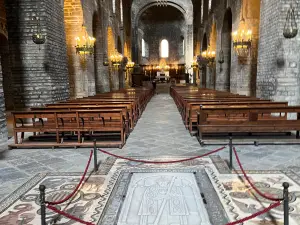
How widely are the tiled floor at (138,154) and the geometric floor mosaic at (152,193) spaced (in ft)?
1.09

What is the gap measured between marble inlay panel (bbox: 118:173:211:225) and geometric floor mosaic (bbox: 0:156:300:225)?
Answer: 12 millimetres

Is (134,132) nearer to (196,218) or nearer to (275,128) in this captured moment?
(275,128)

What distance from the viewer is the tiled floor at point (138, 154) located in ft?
15.0

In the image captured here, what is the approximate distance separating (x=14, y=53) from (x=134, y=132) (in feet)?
16.7

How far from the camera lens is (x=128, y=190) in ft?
12.3

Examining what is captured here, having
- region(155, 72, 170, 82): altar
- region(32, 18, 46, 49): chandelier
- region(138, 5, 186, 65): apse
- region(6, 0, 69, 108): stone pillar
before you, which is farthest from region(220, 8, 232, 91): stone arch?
region(138, 5, 186, 65): apse

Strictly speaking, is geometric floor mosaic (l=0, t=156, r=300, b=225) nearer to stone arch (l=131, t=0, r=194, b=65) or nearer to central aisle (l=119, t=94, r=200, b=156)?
central aisle (l=119, t=94, r=200, b=156)

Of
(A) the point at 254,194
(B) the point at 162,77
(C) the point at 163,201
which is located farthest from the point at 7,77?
(B) the point at 162,77

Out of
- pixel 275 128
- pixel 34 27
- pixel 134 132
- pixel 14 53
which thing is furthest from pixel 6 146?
pixel 275 128

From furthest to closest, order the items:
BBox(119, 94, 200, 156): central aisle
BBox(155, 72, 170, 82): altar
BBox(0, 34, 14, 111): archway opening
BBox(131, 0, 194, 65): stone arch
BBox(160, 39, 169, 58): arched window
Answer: BBox(160, 39, 169, 58): arched window, BBox(155, 72, 170, 82): altar, BBox(131, 0, 194, 65): stone arch, BBox(0, 34, 14, 111): archway opening, BBox(119, 94, 200, 156): central aisle

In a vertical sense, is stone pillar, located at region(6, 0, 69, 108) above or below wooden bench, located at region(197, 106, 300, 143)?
above

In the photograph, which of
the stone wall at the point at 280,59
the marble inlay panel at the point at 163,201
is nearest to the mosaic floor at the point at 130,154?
the marble inlay panel at the point at 163,201

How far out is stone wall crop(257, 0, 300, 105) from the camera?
8.81 m

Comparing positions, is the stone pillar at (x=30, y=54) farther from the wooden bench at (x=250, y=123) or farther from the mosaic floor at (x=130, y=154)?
the wooden bench at (x=250, y=123)
